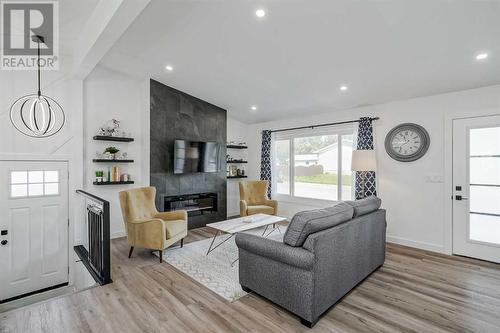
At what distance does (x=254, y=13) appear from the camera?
9.00 feet

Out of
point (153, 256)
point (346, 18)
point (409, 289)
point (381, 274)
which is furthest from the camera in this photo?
point (153, 256)

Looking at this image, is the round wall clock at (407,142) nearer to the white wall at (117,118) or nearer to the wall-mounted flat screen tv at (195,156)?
the wall-mounted flat screen tv at (195,156)

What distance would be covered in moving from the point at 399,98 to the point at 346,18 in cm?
228

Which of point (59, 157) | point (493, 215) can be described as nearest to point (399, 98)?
point (493, 215)

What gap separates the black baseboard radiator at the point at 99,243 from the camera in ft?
9.14

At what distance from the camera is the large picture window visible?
5.20m

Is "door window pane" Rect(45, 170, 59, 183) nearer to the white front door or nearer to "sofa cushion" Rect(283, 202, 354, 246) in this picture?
the white front door

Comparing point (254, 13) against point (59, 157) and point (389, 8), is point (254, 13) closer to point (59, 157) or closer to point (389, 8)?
point (389, 8)

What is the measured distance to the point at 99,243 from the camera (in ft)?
10.2

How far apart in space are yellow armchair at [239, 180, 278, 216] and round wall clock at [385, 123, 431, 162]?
253 centimetres

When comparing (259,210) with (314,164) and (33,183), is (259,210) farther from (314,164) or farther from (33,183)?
(33,183)

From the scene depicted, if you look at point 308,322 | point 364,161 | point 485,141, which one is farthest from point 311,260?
point 485,141

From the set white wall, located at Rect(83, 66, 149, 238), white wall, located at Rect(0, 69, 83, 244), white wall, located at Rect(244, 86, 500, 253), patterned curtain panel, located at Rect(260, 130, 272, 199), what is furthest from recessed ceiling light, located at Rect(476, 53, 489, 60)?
white wall, located at Rect(0, 69, 83, 244)

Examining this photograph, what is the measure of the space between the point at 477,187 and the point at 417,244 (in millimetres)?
1234
